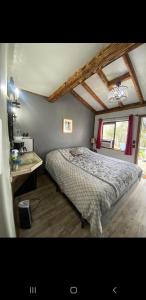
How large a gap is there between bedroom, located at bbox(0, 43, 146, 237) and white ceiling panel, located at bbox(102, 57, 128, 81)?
0.07ft

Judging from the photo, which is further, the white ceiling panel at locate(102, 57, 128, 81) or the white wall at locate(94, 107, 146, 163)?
the white wall at locate(94, 107, 146, 163)

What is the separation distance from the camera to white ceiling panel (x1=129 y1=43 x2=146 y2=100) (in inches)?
71.4

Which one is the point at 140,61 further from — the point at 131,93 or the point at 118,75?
the point at 131,93

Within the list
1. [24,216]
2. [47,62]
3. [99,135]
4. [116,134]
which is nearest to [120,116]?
[116,134]

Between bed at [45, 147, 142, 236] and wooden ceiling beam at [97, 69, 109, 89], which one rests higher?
wooden ceiling beam at [97, 69, 109, 89]

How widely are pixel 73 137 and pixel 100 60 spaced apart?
7.82ft

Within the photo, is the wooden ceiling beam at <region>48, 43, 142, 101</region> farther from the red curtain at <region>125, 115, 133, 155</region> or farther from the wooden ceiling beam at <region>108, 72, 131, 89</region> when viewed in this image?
the red curtain at <region>125, 115, 133, 155</region>

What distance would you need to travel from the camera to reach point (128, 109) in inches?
138
